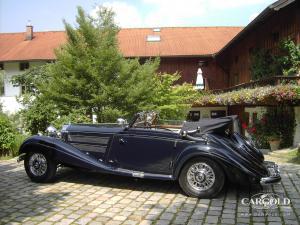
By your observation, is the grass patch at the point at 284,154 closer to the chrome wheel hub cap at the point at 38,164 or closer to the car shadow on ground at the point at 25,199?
the chrome wheel hub cap at the point at 38,164

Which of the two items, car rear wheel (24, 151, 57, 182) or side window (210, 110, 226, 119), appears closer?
car rear wheel (24, 151, 57, 182)

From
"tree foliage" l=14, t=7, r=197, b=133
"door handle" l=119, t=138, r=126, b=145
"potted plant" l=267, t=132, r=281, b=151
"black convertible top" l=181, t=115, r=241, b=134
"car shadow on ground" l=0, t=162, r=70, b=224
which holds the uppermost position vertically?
"tree foliage" l=14, t=7, r=197, b=133

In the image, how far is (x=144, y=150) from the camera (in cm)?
677

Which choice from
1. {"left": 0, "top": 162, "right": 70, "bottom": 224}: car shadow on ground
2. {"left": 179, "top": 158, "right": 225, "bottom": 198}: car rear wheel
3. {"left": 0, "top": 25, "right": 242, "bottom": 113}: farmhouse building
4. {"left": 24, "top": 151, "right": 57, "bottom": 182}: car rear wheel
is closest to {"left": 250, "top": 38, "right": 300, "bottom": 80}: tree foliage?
{"left": 0, "top": 25, "right": 242, "bottom": 113}: farmhouse building

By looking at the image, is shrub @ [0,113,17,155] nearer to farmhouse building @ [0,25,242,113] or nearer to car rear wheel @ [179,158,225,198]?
car rear wheel @ [179,158,225,198]

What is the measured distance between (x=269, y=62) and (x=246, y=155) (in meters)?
12.3

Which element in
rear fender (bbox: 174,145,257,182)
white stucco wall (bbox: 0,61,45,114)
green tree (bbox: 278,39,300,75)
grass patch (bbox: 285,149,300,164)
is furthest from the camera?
white stucco wall (bbox: 0,61,45,114)

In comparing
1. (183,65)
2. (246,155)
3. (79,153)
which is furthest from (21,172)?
(183,65)

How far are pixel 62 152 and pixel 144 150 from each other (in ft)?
5.37

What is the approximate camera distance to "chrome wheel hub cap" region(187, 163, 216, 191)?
626cm

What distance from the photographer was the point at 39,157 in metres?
7.50

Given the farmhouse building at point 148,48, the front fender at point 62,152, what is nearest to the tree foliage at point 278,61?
the farmhouse building at point 148,48

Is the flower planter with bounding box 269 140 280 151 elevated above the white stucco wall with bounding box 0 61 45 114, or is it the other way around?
the white stucco wall with bounding box 0 61 45 114
